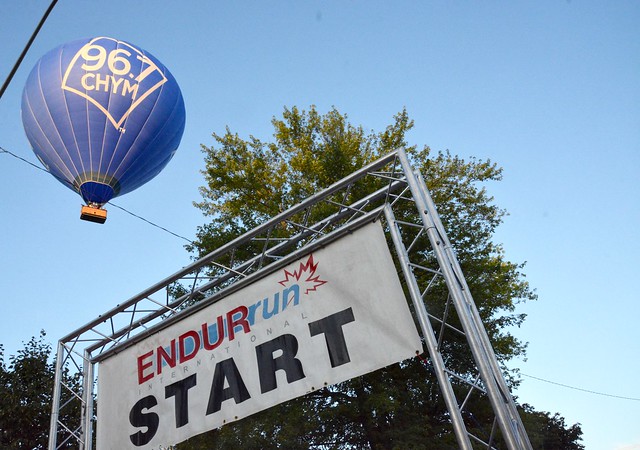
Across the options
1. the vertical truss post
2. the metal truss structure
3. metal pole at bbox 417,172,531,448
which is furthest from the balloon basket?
metal pole at bbox 417,172,531,448

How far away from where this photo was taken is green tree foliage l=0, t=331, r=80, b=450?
14.9m

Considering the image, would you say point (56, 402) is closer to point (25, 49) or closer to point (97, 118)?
point (25, 49)

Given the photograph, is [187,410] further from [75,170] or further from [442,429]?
[442,429]

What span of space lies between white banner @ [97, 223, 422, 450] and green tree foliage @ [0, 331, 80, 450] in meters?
9.16

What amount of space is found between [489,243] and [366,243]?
10119 millimetres

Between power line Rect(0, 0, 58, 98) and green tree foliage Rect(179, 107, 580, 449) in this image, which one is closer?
power line Rect(0, 0, 58, 98)

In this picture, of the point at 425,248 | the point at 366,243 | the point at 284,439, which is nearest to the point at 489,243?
the point at 425,248

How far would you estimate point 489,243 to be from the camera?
15438mm

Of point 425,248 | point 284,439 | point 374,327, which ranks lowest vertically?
point 374,327

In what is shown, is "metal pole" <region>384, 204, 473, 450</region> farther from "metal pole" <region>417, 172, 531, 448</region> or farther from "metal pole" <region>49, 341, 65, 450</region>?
"metal pole" <region>49, 341, 65, 450</region>

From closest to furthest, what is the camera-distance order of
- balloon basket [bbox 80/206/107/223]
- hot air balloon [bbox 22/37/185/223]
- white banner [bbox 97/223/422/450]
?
white banner [bbox 97/223/422/450] → balloon basket [bbox 80/206/107/223] → hot air balloon [bbox 22/37/185/223]

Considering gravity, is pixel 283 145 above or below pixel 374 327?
above

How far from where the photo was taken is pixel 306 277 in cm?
665

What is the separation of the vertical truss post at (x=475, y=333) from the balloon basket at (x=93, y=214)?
6822 millimetres
